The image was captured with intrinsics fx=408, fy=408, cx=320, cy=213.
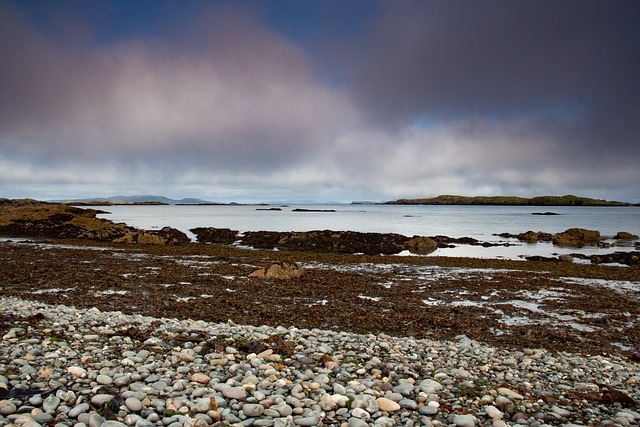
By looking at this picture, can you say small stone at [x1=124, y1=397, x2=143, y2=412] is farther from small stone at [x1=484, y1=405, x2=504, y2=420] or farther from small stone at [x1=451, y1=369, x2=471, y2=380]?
small stone at [x1=451, y1=369, x2=471, y2=380]

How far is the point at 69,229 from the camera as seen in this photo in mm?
43000

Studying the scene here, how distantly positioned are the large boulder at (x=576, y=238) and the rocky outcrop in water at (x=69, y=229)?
41647mm

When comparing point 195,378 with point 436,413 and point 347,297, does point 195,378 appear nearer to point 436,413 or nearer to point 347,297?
point 436,413

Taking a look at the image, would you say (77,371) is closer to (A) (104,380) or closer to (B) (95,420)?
(A) (104,380)

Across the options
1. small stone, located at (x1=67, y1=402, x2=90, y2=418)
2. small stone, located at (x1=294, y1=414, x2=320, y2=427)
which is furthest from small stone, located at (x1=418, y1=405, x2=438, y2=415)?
small stone, located at (x1=67, y1=402, x2=90, y2=418)

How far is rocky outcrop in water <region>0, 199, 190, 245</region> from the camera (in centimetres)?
3731

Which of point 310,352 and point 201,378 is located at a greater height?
point 201,378

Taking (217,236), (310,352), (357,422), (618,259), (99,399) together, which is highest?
(99,399)

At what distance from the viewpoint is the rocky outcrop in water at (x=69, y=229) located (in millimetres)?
37309

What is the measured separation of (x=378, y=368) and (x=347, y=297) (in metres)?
7.86

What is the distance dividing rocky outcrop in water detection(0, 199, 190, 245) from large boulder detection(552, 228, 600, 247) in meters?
41.6

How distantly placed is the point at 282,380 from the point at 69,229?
147 ft

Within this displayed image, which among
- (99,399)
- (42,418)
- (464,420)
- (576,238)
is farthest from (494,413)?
(576,238)

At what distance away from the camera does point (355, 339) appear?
949 centimetres
